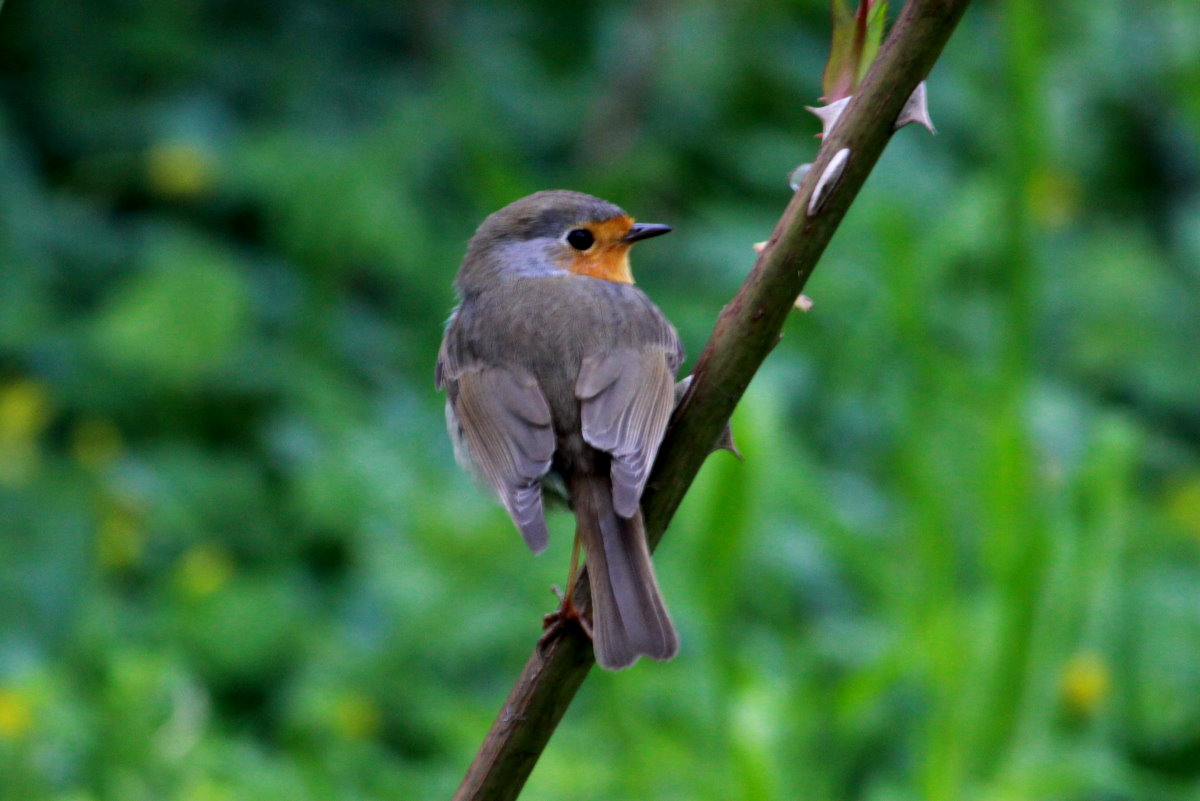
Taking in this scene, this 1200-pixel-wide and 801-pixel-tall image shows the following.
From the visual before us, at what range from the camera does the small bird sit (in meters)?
1.73

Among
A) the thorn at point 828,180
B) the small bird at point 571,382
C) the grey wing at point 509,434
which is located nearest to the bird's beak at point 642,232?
the small bird at point 571,382

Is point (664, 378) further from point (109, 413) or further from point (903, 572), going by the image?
point (109, 413)

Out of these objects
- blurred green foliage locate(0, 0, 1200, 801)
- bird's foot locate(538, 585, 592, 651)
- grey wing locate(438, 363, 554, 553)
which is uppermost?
bird's foot locate(538, 585, 592, 651)

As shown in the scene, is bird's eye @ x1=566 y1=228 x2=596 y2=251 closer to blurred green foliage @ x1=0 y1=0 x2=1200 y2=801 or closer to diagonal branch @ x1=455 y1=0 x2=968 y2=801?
blurred green foliage @ x1=0 y1=0 x2=1200 y2=801

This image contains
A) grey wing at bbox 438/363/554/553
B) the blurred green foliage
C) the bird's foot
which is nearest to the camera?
the bird's foot

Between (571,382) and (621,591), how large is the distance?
0.54 m

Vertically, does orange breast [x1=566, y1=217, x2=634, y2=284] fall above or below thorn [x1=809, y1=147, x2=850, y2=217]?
below

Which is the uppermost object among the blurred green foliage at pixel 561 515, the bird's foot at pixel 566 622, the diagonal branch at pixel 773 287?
the diagonal branch at pixel 773 287

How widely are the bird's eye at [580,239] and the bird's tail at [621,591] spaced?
71 cm

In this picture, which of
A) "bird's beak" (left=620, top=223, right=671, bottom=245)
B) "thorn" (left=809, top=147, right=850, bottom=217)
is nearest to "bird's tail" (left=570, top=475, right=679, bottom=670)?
"thorn" (left=809, top=147, right=850, bottom=217)

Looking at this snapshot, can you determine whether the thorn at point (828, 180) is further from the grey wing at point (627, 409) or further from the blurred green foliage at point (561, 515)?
the blurred green foliage at point (561, 515)

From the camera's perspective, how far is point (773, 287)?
4.16 ft

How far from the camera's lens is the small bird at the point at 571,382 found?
1729 millimetres

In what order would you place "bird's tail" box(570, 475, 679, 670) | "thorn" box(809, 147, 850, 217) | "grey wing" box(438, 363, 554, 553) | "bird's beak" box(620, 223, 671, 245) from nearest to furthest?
"thorn" box(809, 147, 850, 217), "bird's tail" box(570, 475, 679, 670), "grey wing" box(438, 363, 554, 553), "bird's beak" box(620, 223, 671, 245)
